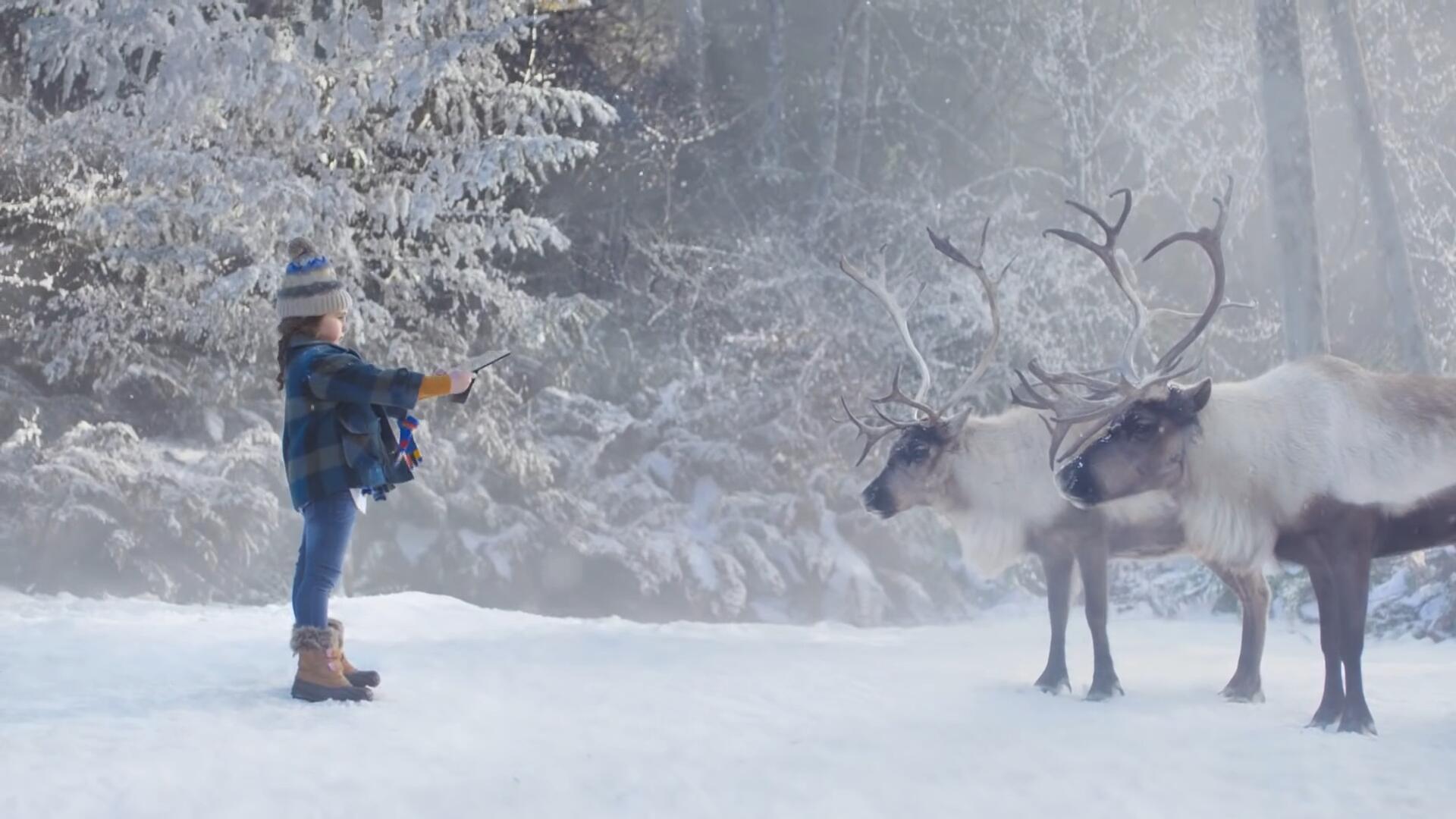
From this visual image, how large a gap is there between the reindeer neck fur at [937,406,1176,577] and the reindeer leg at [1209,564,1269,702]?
444 mm

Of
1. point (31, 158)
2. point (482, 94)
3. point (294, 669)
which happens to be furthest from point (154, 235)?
point (294, 669)

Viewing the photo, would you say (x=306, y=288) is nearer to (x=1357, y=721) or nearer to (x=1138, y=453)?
(x=1138, y=453)

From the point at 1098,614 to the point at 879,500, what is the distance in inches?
A: 54.8

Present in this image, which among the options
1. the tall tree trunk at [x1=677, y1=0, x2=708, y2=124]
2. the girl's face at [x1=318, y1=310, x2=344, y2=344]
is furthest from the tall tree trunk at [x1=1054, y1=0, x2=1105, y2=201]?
the girl's face at [x1=318, y1=310, x2=344, y2=344]

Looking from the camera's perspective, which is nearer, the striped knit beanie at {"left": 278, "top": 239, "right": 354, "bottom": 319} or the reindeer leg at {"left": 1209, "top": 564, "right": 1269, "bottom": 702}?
the striped knit beanie at {"left": 278, "top": 239, "right": 354, "bottom": 319}

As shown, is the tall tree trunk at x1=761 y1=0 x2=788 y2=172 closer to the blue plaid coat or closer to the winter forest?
the winter forest

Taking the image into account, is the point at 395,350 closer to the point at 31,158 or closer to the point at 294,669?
the point at 31,158

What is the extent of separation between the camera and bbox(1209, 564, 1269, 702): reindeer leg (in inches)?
247

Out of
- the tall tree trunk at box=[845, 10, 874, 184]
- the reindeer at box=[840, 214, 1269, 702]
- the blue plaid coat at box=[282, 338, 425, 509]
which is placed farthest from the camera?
the tall tree trunk at box=[845, 10, 874, 184]

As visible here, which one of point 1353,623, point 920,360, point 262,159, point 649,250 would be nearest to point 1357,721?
point 1353,623

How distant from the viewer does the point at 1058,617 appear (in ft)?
21.5

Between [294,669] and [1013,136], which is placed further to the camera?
[1013,136]

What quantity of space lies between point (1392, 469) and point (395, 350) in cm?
715

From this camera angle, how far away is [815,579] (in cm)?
1357
